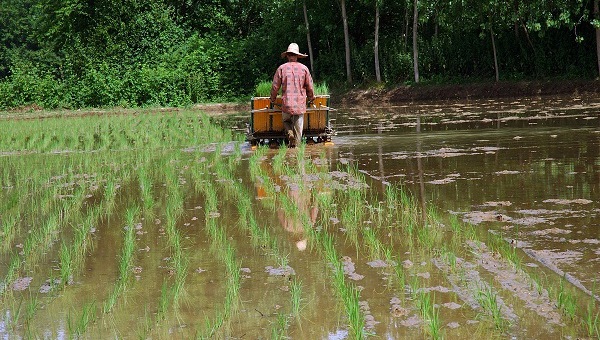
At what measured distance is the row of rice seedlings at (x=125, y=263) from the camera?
4.65 metres

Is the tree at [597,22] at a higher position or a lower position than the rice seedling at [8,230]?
Answer: higher

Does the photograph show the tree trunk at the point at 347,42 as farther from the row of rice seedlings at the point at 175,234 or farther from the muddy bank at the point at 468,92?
the row of rice seedlings at the point at 175,234

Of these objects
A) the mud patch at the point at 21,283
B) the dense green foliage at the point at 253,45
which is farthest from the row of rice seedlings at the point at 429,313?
the dense green foliage at the point at 253,45

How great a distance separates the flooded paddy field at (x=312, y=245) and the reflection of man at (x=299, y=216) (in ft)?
0.08

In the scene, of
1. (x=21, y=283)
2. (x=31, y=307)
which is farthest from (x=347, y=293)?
(x=21, y=283)

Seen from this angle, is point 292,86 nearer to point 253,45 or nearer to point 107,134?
point 107,134

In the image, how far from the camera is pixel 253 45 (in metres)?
35.8

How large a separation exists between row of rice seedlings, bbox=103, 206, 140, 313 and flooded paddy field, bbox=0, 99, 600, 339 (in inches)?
0.8

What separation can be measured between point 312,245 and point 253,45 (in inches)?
1199

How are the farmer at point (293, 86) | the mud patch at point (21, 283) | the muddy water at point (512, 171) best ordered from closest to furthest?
1. the mud patch at point (21, 283)
2. the muddy water at point (512, 171)
3. the farmer at point (293, 86)

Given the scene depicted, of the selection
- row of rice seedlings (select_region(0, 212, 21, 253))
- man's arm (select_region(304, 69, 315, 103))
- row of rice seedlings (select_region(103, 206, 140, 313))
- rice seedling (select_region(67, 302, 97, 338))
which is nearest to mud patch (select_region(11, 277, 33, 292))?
row of rice seedlings (select_region(103, 206, 140, 313))

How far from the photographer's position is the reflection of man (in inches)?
243

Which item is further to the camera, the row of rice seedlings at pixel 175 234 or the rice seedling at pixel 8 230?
the rice seedling at pixel 8 230

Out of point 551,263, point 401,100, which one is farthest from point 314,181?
point 401,100
